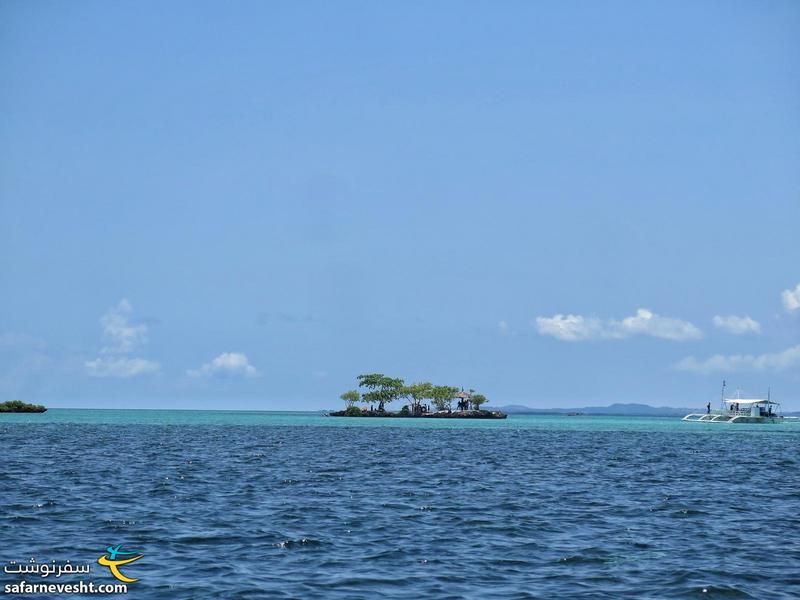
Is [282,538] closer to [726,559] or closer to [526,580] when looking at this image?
[526,580]

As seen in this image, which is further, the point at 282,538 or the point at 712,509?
the point at 712,509

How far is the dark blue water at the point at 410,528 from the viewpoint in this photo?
73.5ft

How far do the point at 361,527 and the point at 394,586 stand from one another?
8.72 meters

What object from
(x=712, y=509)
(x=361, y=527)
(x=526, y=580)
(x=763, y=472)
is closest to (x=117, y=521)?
(x=361, y=527)

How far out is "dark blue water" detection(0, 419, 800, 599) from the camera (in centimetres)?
2241

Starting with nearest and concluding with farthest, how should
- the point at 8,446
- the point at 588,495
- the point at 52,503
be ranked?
→ the point at 52,503
the point at 588,495
the point at 8,446

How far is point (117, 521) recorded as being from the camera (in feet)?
100

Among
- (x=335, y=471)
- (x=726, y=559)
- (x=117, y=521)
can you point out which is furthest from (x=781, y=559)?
(x=335, y=471)

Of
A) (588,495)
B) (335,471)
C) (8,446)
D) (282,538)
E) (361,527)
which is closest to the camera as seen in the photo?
(282,538)

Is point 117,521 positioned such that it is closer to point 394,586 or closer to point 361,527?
point 361,527

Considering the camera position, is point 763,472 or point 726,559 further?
point 763,472

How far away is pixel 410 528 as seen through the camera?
1195 inches

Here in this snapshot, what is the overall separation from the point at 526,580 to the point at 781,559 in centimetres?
879

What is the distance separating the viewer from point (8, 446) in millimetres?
74875
